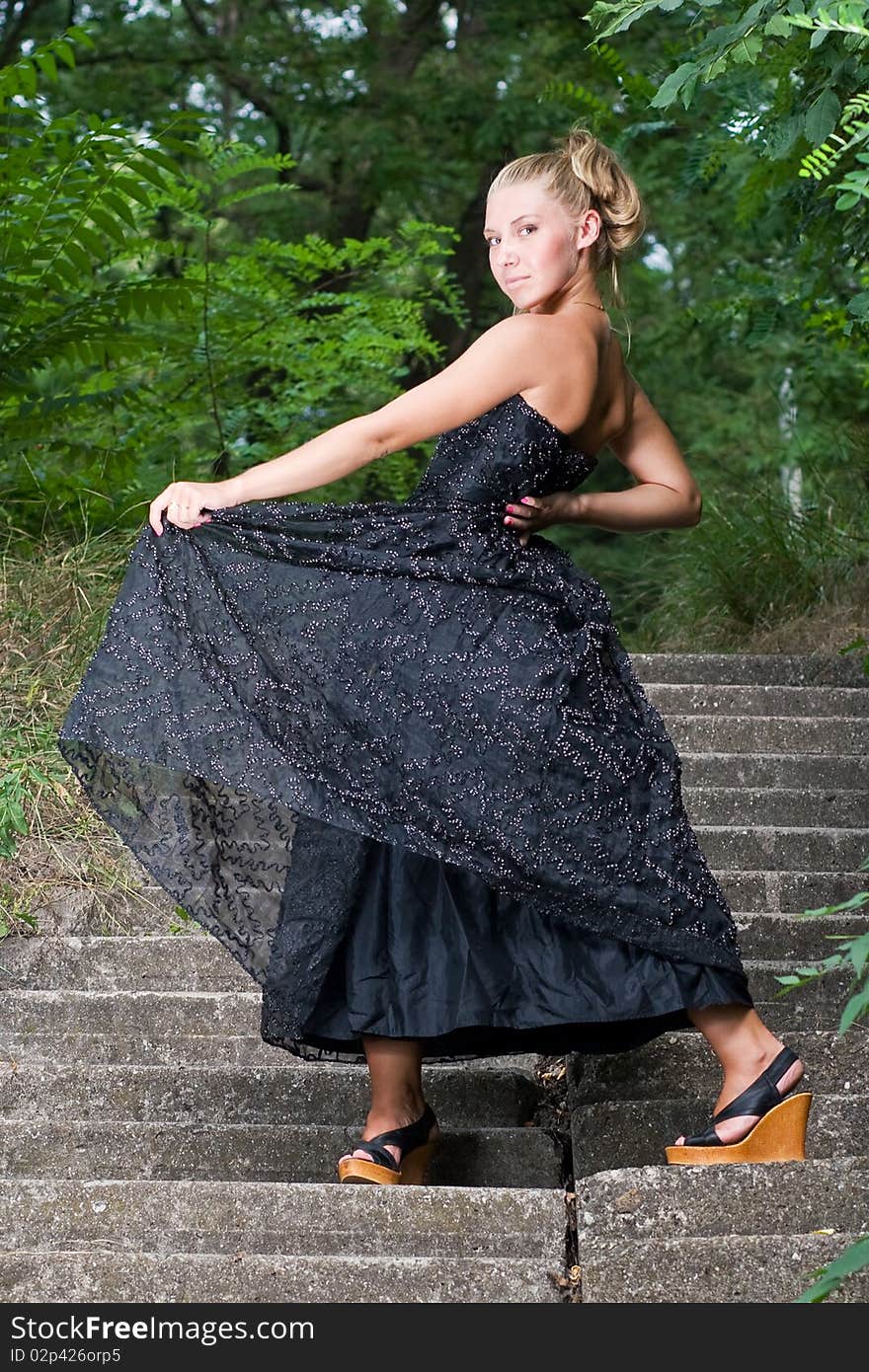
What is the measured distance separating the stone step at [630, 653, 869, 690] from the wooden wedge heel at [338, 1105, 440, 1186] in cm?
288

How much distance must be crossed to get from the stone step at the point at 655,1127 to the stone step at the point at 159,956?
73cm

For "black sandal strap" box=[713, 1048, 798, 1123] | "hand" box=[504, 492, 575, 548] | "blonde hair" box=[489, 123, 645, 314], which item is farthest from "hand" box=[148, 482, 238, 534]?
"black sandal strap" box=[713, 1048, 798, 1123]

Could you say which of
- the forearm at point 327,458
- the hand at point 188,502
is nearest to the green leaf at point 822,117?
the forearm at point 327,458

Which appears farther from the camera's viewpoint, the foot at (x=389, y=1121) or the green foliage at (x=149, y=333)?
the green foliage at (x=149, y=333)

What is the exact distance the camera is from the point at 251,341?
245 inches

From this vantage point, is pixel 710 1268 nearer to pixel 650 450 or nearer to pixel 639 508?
pixel 639 508

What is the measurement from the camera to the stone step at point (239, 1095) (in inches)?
117

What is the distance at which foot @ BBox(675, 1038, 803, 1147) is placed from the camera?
2420 mm

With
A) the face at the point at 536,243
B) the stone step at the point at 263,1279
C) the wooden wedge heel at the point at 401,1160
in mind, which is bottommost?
the stone step at the point at 263,1279

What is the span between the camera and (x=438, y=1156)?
9.18ft

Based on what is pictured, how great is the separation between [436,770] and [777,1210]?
851mm

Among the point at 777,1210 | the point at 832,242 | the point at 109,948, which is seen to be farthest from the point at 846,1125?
the point at 832,242

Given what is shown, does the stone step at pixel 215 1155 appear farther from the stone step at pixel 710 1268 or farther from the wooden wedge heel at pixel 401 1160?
the stone step at pixel 710 1268

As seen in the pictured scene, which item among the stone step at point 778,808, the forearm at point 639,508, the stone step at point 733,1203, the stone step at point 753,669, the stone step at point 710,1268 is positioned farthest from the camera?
the stone step at point 753,669
